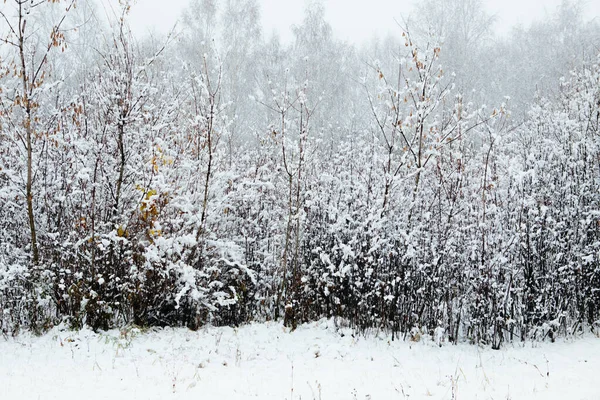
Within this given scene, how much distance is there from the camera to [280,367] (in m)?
5.16

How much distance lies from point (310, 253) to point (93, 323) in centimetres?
317

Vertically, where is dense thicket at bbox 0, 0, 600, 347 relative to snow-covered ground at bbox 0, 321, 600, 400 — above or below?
above

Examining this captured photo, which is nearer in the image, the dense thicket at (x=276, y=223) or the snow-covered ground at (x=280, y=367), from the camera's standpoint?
the snow-covered ground at (x=280, y=367)

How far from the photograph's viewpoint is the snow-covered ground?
434 cm

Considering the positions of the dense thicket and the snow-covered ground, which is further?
the dense thicket

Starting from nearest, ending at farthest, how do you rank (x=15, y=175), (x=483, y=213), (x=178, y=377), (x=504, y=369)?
(x=178, y=377) → (x=504, y=369) → (x=483, y=213) → (x=15, y=175)

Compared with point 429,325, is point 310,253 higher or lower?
higher

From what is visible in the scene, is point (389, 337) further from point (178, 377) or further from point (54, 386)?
point (54, 386)

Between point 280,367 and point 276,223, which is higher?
point 276,223

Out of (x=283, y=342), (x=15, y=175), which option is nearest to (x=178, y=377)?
(x=283, y=342)

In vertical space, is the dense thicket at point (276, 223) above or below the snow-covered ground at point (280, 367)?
above

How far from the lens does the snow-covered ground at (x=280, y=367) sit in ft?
14.3

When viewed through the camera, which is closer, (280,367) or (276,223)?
(280,367)

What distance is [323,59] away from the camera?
951 inches
